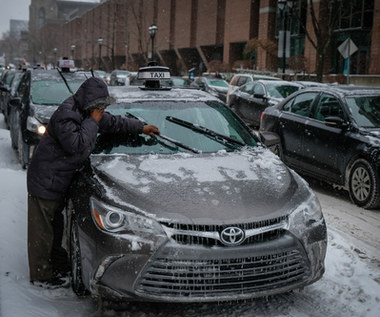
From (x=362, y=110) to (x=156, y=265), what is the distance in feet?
17.4

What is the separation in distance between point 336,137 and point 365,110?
1.92ft

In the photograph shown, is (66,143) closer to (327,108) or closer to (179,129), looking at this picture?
(179,129)

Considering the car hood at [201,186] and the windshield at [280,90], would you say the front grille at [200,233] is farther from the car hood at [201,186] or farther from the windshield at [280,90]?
the windshield at [280,90]

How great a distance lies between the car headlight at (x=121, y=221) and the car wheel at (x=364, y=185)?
4.32 metres

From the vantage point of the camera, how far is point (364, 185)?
7117 mm

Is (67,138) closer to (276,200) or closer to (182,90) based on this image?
(276,200)

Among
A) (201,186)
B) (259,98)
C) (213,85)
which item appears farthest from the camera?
(213,85)

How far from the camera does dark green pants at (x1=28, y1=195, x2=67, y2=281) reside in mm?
4211

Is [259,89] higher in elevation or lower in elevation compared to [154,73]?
lower

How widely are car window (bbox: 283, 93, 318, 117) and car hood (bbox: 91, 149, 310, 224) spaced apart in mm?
4366

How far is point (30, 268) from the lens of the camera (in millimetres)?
4258

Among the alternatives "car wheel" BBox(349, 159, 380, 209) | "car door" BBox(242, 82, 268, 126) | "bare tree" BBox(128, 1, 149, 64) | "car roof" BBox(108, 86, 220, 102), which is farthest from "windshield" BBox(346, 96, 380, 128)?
"bare tree" BBox(128, 1, 149, 64)

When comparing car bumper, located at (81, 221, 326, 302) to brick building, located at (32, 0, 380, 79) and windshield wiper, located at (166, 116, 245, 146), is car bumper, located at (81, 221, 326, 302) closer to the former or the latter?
windshield wiper, located at (166, 116, 245, 146)

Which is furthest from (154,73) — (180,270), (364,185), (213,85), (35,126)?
(213,85)
